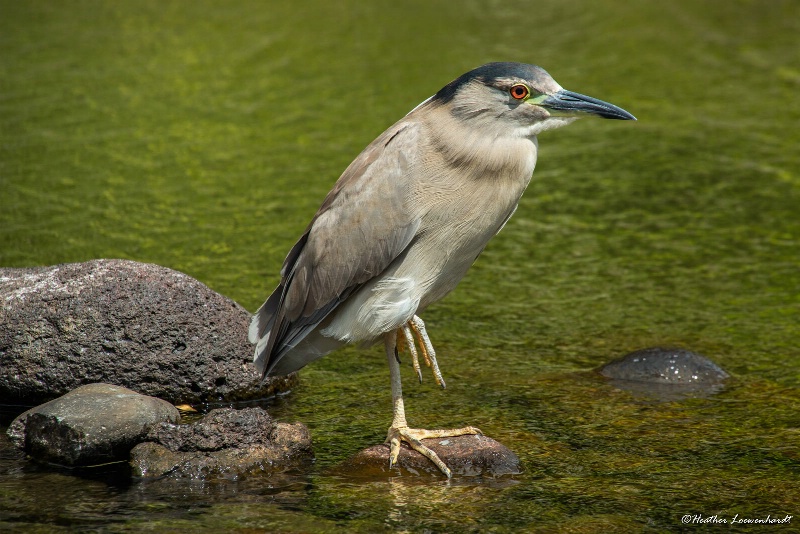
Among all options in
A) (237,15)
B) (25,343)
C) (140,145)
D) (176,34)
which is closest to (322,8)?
(237,15)

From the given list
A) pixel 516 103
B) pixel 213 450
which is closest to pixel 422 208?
pixel 516 103

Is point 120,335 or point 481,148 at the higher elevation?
point 481,148

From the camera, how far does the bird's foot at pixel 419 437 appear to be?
5879 millimetres

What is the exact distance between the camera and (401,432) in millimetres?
6008

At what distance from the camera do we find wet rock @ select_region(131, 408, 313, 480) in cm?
575

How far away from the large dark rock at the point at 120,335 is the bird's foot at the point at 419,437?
1.34 metres

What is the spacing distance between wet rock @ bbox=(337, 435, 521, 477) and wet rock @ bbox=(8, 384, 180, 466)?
1150 millimetres

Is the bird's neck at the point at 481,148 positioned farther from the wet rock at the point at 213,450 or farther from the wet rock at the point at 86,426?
the wet rock at the point at 86,426

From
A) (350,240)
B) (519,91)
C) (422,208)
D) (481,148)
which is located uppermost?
(519,91)

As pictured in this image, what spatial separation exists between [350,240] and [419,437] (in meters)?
1.18

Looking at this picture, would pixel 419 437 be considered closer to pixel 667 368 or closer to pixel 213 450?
pixel 213 450

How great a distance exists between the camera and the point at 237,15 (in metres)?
17.7

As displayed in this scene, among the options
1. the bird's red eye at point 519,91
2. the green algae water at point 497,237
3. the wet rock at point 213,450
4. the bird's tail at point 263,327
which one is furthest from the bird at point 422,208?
the green algae water at point 497,237

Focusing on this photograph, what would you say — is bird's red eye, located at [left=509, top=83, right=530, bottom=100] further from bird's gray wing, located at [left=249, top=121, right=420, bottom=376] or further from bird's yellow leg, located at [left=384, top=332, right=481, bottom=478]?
bird's yellow leg, located at [left=384, top=332, right=481, bottom=478]
